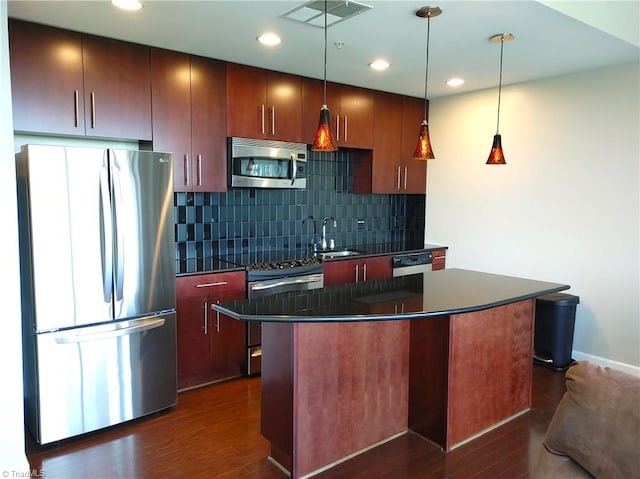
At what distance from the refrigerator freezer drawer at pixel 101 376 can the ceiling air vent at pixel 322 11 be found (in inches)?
80.0

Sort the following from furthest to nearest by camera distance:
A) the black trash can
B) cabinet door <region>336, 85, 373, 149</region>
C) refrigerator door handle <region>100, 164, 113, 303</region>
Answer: cabinet door <region>336, 85, 373, 149</region>, the black trash can, refrigerator door handle <region>100, 164, 113, 303</region>

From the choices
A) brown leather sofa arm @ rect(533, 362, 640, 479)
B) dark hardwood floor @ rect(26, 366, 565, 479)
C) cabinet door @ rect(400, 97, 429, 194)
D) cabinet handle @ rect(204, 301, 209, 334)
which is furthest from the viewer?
cabinet door @ rect(400, 97, 429, 194)

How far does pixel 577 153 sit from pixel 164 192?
336 centimetres

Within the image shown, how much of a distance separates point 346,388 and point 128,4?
2384 millimetres

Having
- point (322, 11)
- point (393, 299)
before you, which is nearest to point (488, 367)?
point (393, 299)

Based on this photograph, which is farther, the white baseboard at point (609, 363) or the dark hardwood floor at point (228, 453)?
the white baseboard at point (609, 363)

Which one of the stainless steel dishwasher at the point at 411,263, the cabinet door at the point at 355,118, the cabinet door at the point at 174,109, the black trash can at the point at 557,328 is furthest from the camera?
the stainless steel dishwasher at the point at 411,263

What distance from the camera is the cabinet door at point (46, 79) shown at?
2.91 meters

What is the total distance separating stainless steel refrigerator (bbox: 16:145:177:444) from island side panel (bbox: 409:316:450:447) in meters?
1.61

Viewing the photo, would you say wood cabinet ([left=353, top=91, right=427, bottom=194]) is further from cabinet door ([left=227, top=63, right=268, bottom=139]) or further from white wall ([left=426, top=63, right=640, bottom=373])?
cabinet door ([left=227, top=63, right=268, bottom=139])

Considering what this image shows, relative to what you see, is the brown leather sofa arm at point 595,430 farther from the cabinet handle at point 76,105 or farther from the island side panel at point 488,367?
the cabinet handle at point 76,105

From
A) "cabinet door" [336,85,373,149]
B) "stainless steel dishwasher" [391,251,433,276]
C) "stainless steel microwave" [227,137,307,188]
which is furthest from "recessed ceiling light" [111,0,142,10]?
"stainless steel dishwasher" [391,251,433,276]

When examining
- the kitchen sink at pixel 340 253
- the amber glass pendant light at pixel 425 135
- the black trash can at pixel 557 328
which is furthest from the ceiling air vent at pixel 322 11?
the black trash can at pixel 557 328

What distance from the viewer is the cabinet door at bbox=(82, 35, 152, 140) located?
3178 millimetres
